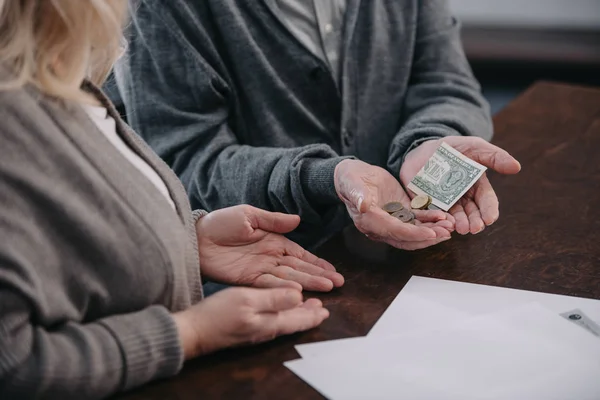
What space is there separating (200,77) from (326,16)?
0.31 metres

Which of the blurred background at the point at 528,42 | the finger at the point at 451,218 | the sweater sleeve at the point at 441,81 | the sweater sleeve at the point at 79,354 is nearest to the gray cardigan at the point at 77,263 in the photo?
the sweater sleeve at the point at 79,354

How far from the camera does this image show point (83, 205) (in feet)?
2.89

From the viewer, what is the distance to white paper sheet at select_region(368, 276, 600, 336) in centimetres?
102

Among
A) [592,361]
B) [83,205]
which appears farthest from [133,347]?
[592,361]

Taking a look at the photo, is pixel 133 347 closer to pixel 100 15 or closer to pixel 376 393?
pixel 376 393

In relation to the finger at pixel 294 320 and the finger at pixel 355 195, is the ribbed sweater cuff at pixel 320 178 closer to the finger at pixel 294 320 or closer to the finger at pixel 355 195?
the finger at pixel 355 195

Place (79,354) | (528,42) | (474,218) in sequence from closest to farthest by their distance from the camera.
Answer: (79,354), (474,218), (528,42)

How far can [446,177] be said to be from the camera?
1316 mm

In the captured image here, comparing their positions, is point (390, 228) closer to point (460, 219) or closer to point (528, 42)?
point (460, 219)

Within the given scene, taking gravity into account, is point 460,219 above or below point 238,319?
below

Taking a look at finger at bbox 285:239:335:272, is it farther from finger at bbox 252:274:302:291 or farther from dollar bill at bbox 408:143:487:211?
dollar bill at bbox 408:143:487:211


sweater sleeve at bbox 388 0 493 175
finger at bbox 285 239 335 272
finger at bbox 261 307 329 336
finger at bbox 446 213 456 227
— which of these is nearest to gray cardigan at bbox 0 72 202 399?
finger at bbox 261 307 329 336

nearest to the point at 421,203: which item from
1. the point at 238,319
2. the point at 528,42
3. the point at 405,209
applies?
the point at 405,209

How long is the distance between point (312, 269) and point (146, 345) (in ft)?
1.08
